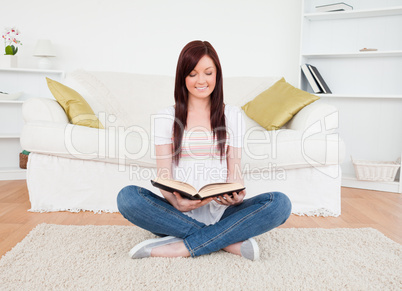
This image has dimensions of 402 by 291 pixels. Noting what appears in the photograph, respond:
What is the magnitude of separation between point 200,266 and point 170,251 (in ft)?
0.49

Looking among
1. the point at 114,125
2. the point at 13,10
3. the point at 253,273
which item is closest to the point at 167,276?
the point at 253,273

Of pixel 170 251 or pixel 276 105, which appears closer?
pixel 170 251

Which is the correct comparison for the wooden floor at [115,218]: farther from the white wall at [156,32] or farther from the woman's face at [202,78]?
the white wall at [156,32]

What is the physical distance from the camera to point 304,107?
2734 mm

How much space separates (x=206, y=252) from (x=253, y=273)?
224mm

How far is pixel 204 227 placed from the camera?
5.20ft

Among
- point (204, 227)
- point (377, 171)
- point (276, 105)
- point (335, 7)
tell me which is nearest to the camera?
point (204, 227)

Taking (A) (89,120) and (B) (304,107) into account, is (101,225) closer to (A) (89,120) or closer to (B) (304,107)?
(A) (89,120)

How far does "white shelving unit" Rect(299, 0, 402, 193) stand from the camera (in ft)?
10.9

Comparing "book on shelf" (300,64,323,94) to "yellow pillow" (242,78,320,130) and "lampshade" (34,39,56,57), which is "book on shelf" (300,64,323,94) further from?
"lampshade" (34,39,56,57)

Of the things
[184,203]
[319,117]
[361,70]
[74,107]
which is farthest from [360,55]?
[184,203]

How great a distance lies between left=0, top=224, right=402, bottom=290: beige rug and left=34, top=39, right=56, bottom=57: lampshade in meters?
2.07

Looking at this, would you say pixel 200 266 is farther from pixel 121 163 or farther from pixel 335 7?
pixel 335 7

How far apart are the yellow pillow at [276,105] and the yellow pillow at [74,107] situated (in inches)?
45.3
